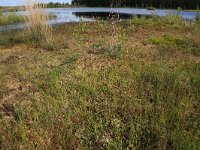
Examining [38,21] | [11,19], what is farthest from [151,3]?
[38,21]

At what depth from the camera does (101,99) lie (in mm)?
5062

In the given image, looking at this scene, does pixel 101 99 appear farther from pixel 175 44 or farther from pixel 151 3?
pixel 151 3

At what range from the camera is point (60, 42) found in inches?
404

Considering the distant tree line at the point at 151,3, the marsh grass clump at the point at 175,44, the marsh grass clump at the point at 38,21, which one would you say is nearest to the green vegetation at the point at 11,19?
the marsh grass clump at the point at 38,21

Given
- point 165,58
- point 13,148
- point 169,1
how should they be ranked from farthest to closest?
1. point 169,1
2. point 165,58
3. point 13,148

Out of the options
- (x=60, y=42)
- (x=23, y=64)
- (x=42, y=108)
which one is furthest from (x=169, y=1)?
(x=42, y=108)

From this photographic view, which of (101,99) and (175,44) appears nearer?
(101,99)

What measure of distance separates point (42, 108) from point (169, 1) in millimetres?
40692

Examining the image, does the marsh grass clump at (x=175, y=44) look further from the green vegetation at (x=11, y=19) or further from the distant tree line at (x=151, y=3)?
the distant tree line at (x=151, y=3)

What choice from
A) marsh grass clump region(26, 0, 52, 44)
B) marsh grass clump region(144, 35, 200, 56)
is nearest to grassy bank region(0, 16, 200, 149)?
marsh grass clump region(144, 35, 200, 56)

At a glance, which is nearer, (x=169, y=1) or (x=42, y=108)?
(x=42, y=108)

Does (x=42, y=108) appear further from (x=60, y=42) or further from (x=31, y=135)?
(x=60, y=42)

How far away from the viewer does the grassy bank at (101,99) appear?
4.06 m

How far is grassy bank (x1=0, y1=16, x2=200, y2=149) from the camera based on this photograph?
4059 mm
